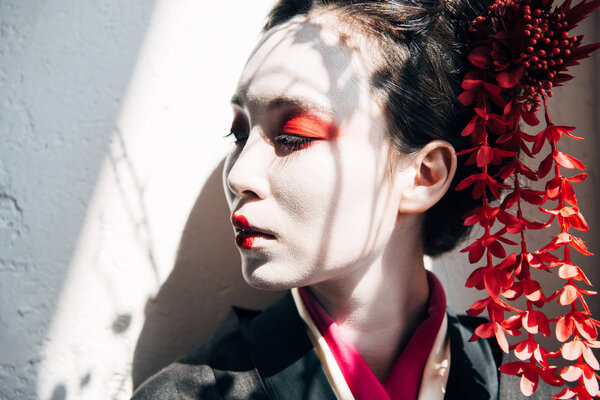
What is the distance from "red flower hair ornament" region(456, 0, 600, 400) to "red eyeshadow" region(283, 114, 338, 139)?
284 mm

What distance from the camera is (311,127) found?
865mm

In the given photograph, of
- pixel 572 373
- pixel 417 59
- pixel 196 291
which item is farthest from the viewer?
pixel 196 291

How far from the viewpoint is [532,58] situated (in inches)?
33.5

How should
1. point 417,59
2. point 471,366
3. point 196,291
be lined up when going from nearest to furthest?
point 417,59, point 471,366, point 196,291

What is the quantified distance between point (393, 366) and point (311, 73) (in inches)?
28.5

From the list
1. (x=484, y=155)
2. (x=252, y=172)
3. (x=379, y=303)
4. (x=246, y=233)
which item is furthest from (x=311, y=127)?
(x=379, y=303)

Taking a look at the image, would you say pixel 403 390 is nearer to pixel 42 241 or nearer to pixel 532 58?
pixel 532 58

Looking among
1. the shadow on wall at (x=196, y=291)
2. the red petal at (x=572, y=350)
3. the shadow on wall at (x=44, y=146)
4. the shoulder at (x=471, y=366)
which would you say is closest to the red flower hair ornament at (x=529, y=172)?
the red petal at (x=572, y=350)

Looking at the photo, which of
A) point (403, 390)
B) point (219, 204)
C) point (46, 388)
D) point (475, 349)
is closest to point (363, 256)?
point (403, 390)

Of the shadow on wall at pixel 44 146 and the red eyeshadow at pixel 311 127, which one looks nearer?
the red eyeshadow at pixel 311 127

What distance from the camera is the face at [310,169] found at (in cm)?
86

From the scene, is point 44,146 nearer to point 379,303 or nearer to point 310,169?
point 310,169

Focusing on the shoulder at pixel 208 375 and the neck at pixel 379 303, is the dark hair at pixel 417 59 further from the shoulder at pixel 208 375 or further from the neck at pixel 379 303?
the shoulder at pixel 208 375

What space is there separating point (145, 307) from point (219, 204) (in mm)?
373
